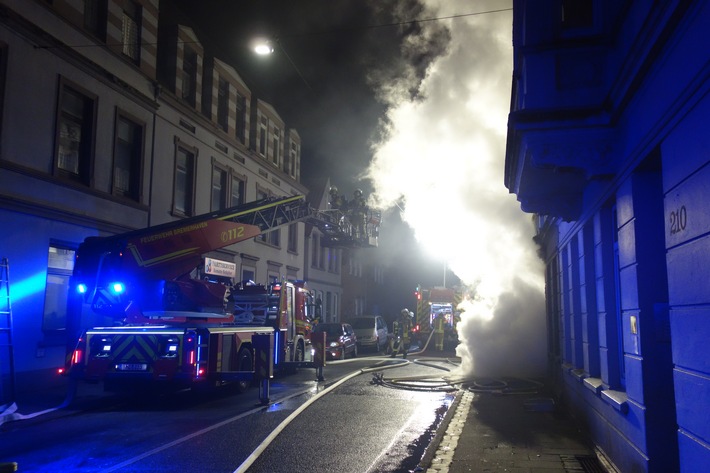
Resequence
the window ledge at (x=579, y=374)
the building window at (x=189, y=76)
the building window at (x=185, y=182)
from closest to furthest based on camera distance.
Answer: the window ledge at (x=579, y=374) → the building window at (x=185, y=182) → the building window at (x=189, y=76)

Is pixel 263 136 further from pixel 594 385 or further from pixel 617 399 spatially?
pixel 617 399

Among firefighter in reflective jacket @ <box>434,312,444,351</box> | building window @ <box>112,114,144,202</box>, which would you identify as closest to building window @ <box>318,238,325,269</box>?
firefighter in reflective jacket @ <box>434,312,444,351</box>

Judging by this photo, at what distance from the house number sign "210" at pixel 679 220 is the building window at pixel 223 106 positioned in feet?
72.7

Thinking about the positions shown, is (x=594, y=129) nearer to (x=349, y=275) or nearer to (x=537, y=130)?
(x=537, y=130)

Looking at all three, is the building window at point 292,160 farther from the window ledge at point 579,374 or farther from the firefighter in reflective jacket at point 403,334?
the window ledge at point 579,374

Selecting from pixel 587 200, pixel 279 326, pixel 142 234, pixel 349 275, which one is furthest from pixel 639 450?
pixel 349 275

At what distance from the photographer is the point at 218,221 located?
13359 mm

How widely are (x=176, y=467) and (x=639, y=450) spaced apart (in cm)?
481

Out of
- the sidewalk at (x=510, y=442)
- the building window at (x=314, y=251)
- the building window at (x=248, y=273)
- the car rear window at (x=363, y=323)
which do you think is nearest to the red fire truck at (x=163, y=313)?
the sidewalk at (x=510, y=442)

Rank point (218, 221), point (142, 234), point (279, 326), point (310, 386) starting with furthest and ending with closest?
point (279, 326)
point (310, 386)
point (218, 221)
point (142, 234)

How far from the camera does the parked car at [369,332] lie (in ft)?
91.1

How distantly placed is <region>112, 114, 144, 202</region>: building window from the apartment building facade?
0.12 feet

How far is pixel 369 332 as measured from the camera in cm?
2795

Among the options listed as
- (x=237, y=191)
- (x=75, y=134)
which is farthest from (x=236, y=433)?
(x=237, y=191)
